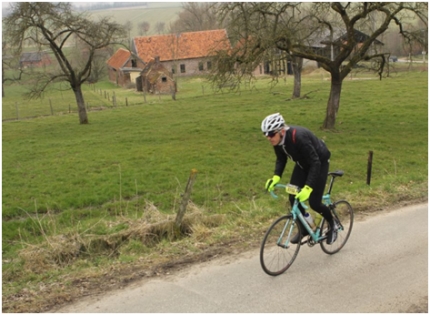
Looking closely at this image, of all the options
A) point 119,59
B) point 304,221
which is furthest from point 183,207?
point 119,59

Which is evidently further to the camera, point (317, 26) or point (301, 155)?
point (317, 26)

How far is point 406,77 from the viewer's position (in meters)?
45.5

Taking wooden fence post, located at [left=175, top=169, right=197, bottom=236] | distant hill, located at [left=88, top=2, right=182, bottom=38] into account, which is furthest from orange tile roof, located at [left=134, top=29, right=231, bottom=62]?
wooden fence post, located at [left=175, top=169, right=197, bottom=236]

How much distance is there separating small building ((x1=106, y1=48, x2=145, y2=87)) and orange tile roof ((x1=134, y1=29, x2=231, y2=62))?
9.64 feet

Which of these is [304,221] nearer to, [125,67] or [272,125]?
[272,125]

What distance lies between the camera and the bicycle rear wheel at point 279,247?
19.9ft

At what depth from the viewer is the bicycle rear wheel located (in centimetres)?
605

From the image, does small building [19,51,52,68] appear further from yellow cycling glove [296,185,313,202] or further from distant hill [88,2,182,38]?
Result: distant hill [88,2,182,38]

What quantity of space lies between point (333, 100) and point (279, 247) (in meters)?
16.4

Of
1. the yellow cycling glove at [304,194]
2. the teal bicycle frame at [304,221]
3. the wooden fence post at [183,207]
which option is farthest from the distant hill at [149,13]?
the yellow cycling glove at [304,194]

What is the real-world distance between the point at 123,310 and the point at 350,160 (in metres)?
12.7

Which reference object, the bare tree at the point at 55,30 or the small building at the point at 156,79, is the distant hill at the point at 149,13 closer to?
the small building at the point at 156,79

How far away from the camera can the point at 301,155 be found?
5887 mm


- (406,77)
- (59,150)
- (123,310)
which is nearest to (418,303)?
(123,310)
